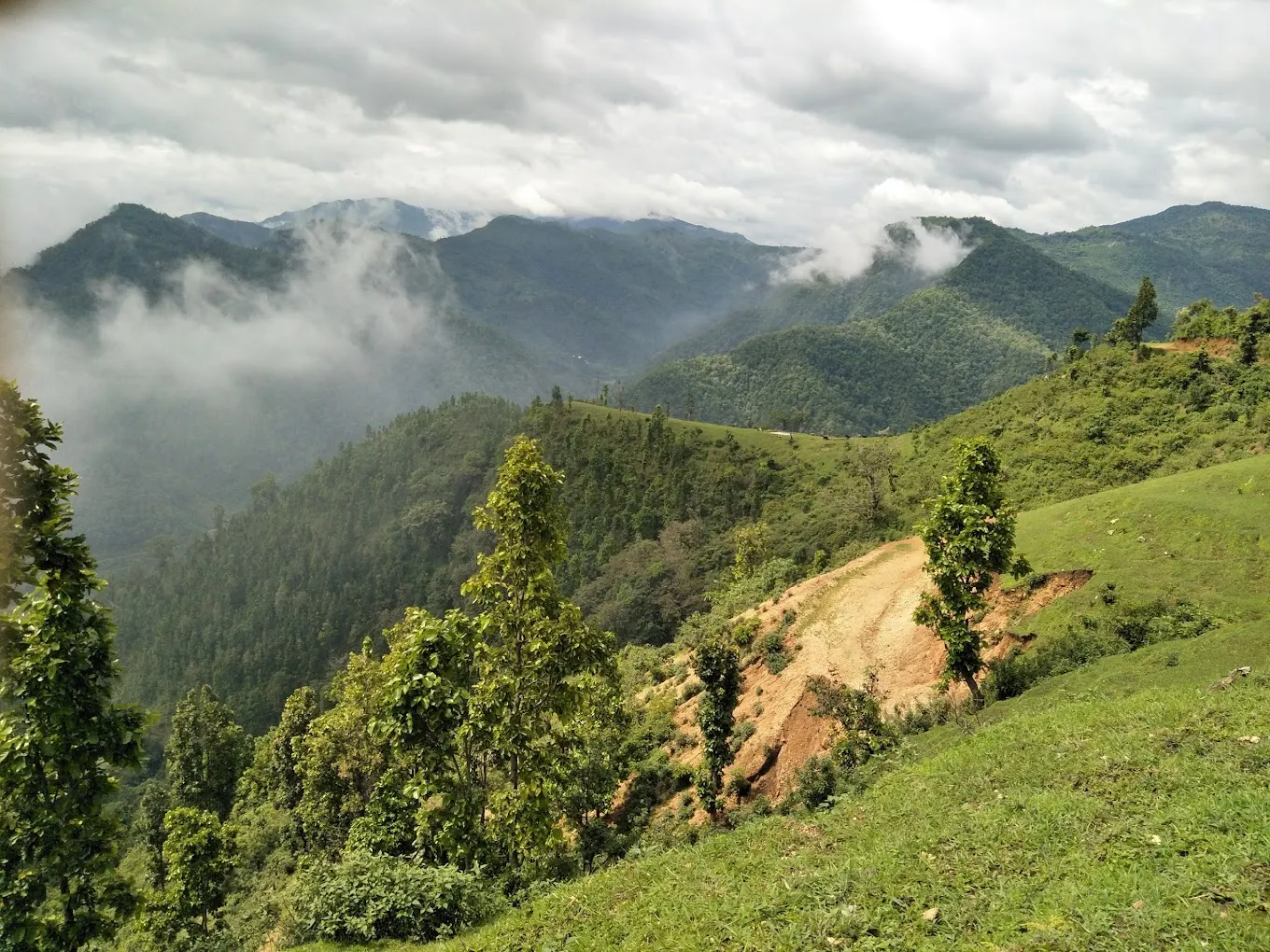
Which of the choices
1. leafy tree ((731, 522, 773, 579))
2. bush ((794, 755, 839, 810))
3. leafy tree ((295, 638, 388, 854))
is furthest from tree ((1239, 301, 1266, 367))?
leafy tree ((295, 638, 388, 854))

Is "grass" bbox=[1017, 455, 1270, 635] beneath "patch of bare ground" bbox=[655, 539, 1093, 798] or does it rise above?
above

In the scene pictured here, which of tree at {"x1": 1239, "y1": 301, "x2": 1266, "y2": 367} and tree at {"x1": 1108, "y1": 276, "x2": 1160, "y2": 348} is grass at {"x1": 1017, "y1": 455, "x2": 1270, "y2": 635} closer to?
tree at {"x1": 1239, "y1": 301, "x2": 1266, "y2": 367}

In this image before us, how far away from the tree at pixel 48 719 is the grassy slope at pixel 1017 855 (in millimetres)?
6158

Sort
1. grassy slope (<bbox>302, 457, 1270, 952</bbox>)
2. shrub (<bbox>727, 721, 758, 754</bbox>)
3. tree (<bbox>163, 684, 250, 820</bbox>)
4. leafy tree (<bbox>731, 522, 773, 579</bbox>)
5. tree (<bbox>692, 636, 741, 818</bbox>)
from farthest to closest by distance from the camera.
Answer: leafy tree (<bbox>731, 522, 773, 579</bbox>) → tree (<bbox>163, 684, 250, 820</bbox>) → shrub (<bbox>727, 721, 758, 754</bbox>) → tree (<bbox>692, 636, 741, 818</bbox>) → grassy slope (<bbox>302, 457, 1270, 952</bbox>)

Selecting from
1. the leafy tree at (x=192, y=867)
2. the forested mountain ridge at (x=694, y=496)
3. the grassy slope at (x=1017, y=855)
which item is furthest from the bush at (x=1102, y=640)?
the leafy tree at (x=192, y=867)

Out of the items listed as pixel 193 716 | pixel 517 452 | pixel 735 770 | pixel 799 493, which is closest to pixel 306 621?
pixel 193 716

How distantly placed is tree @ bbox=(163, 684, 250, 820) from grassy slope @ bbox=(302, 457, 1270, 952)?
252ft

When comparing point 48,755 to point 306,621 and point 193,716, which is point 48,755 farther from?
point 306,621

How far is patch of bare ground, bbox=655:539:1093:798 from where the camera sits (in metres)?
29.8

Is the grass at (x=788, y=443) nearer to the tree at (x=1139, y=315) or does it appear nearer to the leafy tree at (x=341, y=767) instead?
the tree at (x=1139, y=315)

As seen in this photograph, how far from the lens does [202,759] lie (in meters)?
73.2

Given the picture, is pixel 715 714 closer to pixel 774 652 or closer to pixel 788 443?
pixel 774 652

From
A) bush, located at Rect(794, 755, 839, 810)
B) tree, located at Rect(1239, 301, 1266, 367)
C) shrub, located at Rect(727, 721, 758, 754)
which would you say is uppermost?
tree, located at Rect(1239, 301, 1266, 367)

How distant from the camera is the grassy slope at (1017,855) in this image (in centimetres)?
873
